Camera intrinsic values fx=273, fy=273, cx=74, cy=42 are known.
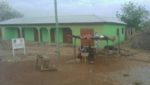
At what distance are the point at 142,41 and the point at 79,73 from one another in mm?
13777

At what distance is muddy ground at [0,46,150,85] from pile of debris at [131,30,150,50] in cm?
722

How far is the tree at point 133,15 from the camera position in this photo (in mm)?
Result: 39156

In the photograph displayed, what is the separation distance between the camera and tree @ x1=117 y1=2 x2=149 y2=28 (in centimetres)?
3916

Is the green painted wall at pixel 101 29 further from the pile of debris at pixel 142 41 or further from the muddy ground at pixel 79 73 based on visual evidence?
the muddy ground at pixel 79 73

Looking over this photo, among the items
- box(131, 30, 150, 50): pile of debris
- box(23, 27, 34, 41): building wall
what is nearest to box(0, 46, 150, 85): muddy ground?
box(131, 30, 150, 50): pile of debris

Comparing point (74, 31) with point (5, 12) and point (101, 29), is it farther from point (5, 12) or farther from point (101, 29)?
point (5, 12)

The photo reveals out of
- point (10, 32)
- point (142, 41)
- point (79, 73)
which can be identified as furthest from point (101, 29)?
point (10, 32)

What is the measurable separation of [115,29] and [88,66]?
51.6 ft

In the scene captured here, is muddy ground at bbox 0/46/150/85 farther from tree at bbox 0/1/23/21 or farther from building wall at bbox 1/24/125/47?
tree at bbox 0/1/23/21

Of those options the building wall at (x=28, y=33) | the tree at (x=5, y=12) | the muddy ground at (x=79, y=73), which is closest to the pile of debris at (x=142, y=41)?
the muddy ground at (x=79, y=73)

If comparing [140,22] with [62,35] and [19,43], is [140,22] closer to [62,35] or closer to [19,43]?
[62,35]

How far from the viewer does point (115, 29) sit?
3136 centimetres

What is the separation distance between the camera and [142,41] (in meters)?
26.5

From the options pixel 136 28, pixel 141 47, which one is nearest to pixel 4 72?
pixel 141 47
